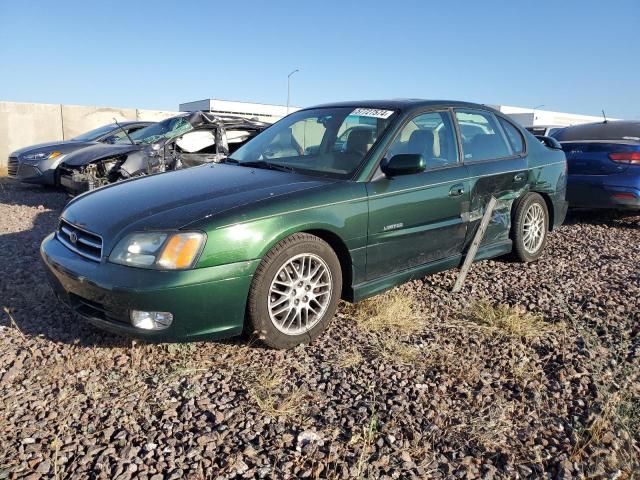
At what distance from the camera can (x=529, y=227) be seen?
493 cm

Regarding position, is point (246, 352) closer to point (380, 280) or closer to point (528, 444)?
point (380, 280)

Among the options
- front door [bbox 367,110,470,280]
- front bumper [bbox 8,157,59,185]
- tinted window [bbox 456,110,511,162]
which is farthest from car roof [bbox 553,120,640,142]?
front bumper [bbox 8,157,59,185]

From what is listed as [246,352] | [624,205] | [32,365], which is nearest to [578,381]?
[246,352]

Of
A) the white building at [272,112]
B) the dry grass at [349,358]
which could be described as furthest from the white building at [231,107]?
the dry grass at [349,358]

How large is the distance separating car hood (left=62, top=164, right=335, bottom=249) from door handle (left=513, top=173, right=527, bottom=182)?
2088mm

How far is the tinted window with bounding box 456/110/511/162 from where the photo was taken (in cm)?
432

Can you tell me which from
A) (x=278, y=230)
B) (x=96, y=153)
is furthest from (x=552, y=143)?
(x=96, y=153)

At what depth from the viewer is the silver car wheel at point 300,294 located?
3092 millimetres

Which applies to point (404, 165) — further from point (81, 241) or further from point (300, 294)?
point (81, 241)

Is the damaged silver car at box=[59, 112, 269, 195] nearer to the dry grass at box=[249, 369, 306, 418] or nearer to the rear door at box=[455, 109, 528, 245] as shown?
the rear door at box=[455, 109, 528, 245]

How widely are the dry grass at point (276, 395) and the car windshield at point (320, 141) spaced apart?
4.71ft

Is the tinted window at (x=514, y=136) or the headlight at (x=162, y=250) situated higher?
the tinted window at (x=514, y=136)

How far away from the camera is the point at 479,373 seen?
2.95 meters

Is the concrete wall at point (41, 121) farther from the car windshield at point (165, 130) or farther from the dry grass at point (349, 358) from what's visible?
the dry grass at point (349, 358)
